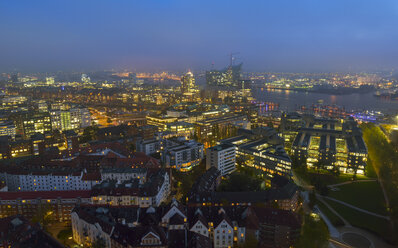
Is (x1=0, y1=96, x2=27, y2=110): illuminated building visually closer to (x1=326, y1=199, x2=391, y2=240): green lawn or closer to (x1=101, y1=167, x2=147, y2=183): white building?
(x1=101, y1=167, x2=147, y2=183): white building

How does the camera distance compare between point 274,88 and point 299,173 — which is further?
point 274,88

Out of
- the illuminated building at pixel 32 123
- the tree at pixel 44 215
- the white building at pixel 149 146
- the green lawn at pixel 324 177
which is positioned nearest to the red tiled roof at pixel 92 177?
the tree at pixel 44 215

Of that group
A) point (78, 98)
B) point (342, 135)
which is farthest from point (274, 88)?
point (342, 135)

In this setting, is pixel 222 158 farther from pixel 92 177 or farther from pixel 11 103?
pixel 11 103

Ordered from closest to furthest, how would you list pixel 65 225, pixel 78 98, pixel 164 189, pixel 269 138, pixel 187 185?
pixel 65 225 < pixel 164 189 < pixel 187 185 < pixel 269 138 < pixel 78 98

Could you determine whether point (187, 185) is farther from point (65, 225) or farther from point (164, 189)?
point (65, 225)

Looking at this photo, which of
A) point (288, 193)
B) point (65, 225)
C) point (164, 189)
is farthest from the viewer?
point (164, 189)

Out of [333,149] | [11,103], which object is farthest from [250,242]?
[11,103]
